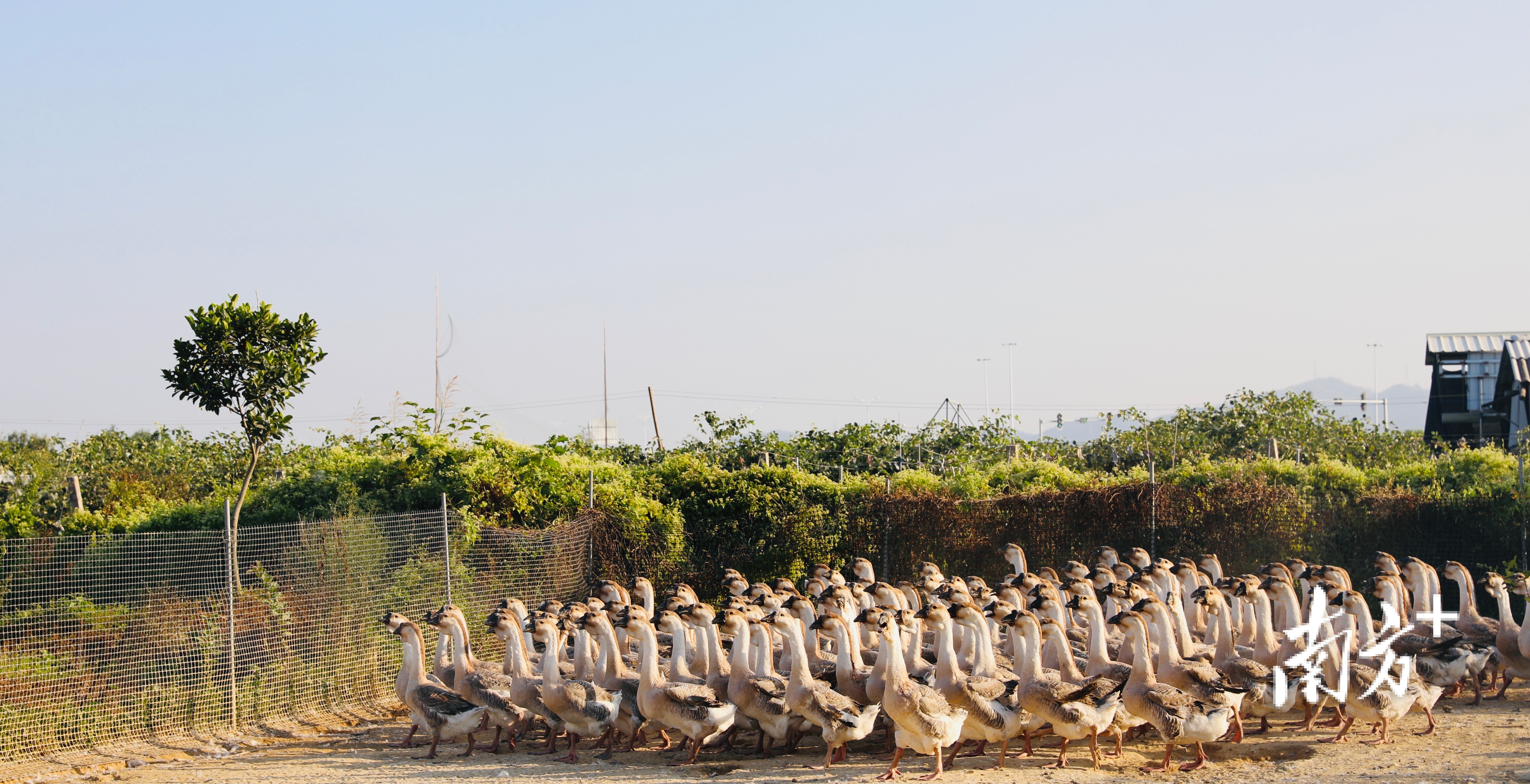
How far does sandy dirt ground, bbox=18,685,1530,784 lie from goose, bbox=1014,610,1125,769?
34 cm

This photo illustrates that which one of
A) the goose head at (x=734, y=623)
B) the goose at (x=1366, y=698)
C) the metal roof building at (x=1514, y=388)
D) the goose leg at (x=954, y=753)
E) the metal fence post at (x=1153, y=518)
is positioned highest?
the metal roof building at (x=1514, y=388)

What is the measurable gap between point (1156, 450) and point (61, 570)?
71.5 ft

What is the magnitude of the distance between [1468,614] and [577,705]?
9.79 m

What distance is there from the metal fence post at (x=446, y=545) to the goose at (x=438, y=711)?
6.11 ft

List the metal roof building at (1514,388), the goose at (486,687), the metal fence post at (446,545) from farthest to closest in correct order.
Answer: the metal roof building at (1514,388) < the metal fence post at (446,545) < the goose at (486,687)

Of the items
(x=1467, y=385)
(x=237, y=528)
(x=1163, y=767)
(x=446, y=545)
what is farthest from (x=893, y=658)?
(x=1467, y=385)

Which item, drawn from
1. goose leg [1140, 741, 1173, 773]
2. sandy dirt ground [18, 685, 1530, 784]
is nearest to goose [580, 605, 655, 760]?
sandy dirt ground [18, 685, 1530, 784]

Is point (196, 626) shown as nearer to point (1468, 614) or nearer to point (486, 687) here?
point (486, 687)

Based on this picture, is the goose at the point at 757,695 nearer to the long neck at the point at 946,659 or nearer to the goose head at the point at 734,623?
the goose head at the point at 734,623

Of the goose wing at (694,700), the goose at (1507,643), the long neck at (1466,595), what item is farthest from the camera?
the long neck at (1466,595)

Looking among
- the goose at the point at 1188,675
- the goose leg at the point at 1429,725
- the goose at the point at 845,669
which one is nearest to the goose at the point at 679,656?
the goose at the point at 845,669

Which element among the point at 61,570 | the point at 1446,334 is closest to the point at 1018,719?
the point at 61,570

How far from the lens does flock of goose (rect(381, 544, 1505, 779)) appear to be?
9.95m

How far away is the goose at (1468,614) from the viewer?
12.6m
